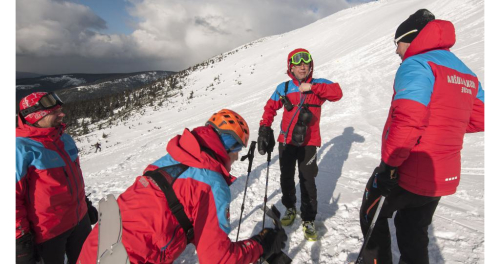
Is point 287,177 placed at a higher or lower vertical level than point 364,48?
lower

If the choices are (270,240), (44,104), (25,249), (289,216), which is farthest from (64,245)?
(289,216)

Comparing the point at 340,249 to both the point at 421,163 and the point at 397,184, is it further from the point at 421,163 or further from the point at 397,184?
the point at 421,163

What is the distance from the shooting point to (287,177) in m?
4.04

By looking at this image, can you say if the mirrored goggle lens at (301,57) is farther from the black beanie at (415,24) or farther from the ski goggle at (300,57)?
the black beanie at (415,24)

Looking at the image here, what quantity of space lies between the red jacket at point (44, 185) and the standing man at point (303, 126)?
245 cm

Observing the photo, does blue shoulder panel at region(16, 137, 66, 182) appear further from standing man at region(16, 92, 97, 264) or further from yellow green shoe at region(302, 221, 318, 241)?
yellow green shoe at region(302, 221, 318, 241)

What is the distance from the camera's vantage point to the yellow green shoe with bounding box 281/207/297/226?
401cm

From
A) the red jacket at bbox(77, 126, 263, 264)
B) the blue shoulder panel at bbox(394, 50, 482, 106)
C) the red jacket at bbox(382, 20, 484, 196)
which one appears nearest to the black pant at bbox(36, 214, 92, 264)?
the red jacket at bbox(77, 126, 263, 264)

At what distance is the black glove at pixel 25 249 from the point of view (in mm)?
2262

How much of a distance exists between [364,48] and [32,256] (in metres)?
19.7

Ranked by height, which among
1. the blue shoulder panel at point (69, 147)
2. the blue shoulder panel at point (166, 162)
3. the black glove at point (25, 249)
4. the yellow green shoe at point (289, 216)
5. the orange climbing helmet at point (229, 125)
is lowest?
the yellow green shoe at point (289, 216)

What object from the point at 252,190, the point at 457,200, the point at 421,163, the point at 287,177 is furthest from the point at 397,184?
the point at 252,190

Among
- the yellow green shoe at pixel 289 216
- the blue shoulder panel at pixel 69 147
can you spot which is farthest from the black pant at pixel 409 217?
the blue shoulder panel at pixel 69 147
